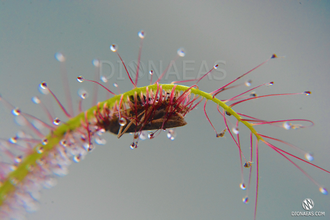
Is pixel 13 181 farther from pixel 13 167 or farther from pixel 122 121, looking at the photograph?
pixel 122 121

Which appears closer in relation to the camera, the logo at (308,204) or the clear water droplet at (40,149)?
the clear water droplet at (40,149)

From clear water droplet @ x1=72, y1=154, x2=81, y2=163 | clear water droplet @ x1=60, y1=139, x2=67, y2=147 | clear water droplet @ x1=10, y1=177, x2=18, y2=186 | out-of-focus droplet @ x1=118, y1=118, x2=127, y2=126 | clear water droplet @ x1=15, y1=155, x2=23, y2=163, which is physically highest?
out-of-focus droplet @ x1=118, y1=118, x2=127, y2=126

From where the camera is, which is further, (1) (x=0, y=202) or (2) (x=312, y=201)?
(2) (x=312, y=201)

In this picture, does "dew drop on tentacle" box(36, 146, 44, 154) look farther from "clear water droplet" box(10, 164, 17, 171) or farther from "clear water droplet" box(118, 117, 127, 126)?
"clear water droplet" box(118, 117, 127, 126)

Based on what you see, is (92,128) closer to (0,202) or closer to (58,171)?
(58,171)

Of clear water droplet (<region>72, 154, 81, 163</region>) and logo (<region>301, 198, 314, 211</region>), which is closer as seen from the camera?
clear water droplet (<region>72, 154, 81, 163</region>)

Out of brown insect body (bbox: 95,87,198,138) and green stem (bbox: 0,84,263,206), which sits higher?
brown insect body (bbox: 95,87,198,138)

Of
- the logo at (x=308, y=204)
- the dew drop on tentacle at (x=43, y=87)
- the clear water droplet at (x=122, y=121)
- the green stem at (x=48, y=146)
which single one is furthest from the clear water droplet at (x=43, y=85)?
the logo at (x=308, y=204)

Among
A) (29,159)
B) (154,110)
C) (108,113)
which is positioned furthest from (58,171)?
(154,110)

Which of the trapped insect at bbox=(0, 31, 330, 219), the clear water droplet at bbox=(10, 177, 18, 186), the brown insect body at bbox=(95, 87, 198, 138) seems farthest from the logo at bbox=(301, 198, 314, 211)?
the clear water droplet at bbox=(10, 177, 18, 186)

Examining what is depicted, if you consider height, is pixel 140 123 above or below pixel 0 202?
above

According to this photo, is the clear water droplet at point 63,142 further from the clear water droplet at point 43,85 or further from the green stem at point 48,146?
the clear water droplet at point 43,85
